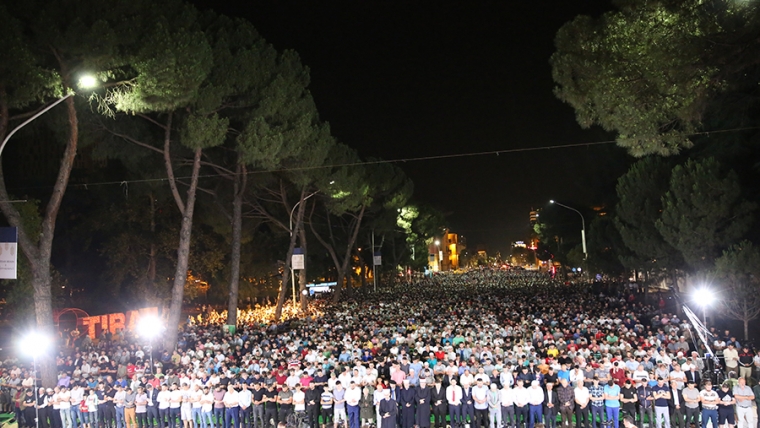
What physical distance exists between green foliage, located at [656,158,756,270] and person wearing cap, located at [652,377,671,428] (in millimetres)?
12650

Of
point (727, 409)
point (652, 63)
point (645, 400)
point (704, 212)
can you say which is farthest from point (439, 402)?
point (704, 212)

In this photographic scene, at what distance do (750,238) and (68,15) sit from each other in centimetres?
2160

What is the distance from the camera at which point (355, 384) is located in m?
11.3

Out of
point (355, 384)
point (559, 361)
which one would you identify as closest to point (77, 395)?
point (355, 384)

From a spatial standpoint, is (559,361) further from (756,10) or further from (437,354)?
(756,10)

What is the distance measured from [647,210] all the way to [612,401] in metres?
18.0

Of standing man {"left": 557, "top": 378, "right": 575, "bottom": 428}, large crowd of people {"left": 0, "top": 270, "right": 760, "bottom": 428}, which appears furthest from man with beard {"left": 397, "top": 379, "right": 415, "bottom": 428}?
standing man {"left": 557, "top": 378, "right": 575, "bottom": 428}

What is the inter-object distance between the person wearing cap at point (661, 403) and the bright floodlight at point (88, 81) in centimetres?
1244

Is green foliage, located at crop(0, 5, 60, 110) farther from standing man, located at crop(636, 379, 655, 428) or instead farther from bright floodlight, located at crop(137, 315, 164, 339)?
standing man, located at crop(636, 379, 655, 428)

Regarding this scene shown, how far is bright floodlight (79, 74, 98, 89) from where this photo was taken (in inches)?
502

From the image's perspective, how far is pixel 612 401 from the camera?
33.4 feet

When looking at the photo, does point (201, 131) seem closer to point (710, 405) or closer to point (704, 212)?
point (710, 405)

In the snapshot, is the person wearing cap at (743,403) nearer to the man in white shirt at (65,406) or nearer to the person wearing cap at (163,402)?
the person wearing cap at (163,402)

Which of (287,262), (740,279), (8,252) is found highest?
(287,262)
